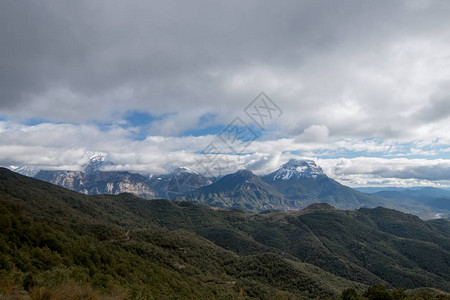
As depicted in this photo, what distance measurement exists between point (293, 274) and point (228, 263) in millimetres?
33527

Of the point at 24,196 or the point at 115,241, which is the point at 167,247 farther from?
the point at 24,196

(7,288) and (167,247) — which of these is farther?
(167,247)

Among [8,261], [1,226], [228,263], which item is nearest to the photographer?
[8,261]

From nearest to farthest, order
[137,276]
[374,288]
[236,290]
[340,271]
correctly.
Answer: [137,276]
[374,288]
[236,290]
[340,271]

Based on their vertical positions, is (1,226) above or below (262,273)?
above

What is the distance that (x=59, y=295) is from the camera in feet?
67.1

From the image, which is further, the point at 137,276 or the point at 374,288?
the point at 374,288

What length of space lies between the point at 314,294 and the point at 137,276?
77834 millimetres

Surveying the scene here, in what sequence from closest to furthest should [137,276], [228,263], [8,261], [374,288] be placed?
1. [8,261]
2. [137,276]
3. [374,288]
4. [228,263]

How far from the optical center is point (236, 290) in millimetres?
89375

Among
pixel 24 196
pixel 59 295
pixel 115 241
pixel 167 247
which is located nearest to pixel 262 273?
pixel 167 247

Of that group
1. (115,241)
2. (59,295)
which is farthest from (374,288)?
(115,241)

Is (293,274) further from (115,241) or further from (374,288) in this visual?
(115,241)

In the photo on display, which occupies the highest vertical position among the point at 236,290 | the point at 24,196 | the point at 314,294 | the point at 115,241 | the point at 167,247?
the point at 24,196
